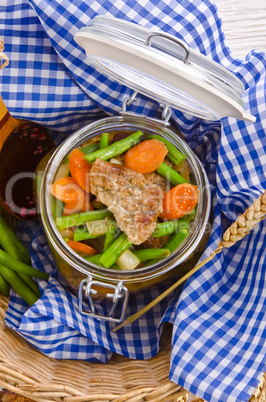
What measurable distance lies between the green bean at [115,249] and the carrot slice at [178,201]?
0.15m

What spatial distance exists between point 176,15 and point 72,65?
1.20 ft

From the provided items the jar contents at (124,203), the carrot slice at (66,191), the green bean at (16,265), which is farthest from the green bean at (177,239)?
the green bean at (16,265)

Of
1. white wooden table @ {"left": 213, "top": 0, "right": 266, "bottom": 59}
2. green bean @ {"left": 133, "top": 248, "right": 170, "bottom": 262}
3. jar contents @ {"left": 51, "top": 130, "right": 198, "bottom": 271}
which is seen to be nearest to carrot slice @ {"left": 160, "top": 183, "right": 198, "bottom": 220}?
jar contents @ {"left": 51, "top": 130, "right": 198, "bottom": 271}

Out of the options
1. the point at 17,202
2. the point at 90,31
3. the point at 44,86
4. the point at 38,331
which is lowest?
the point at 38,331

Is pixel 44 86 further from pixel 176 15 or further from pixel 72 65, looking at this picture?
pixel 176 15

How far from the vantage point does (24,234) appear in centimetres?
161

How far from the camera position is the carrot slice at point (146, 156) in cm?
125

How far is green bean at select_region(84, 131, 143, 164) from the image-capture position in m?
1.24

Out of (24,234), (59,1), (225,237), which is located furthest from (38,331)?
(59,1)

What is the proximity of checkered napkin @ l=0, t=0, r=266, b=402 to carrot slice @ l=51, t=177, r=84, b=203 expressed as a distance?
32cm

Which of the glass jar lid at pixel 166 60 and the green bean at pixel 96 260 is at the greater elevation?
the glass jar lid at pixel 166 60

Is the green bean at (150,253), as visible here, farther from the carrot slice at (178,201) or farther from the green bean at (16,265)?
the green bean at (16,265)

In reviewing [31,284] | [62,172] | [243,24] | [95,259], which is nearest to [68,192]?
[62,172]

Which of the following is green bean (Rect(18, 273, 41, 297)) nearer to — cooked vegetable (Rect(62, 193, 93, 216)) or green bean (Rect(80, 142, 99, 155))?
cooked vegetable (Rect(62, 193, 93, 216))
